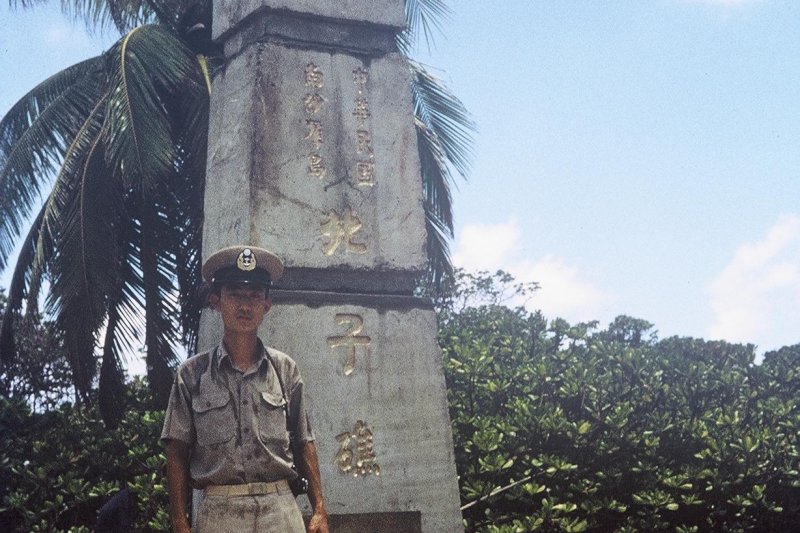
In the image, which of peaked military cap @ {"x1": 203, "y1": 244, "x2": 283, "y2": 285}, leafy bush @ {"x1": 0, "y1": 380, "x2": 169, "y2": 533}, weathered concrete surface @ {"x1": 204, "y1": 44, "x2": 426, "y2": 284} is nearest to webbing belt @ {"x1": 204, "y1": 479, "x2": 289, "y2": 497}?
peaked military cap @ {"x1": 203, "y1": 244, "x2": 283, "y2": 285}

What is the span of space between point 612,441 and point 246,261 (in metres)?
4.53

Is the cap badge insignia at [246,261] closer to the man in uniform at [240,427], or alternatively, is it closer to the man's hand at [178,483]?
the man in uniform at [240,427]

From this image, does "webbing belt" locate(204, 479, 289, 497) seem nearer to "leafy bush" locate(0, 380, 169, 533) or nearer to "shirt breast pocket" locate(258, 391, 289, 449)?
"shirt breast pocket" locate(258, 391, 289, 449)

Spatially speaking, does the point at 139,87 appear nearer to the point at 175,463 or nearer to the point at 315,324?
the point at 315,324

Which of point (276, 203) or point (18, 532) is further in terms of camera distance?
point (18, 532)

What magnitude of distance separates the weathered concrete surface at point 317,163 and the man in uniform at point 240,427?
0.82 m

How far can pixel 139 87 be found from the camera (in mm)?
7898

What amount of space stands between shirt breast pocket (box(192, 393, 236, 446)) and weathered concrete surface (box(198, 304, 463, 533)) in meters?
0.85

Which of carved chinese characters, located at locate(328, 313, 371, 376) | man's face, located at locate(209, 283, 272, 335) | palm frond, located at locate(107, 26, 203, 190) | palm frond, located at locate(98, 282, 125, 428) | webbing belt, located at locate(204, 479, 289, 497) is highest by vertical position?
palm frond, located at locate(107, 26, 203, 190)

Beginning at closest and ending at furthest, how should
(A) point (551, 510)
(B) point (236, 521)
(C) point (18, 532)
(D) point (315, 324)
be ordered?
(B) point (236, 521)
(D) point (315, 324)
(A) point (551, 510)
(C) point (18, 532)

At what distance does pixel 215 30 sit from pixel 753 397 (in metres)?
5.80

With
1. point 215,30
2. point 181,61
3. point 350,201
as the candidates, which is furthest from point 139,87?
point 350,201

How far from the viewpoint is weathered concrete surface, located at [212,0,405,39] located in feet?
14.6

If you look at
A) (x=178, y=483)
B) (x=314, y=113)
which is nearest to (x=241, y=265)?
(x=178, y=483)
